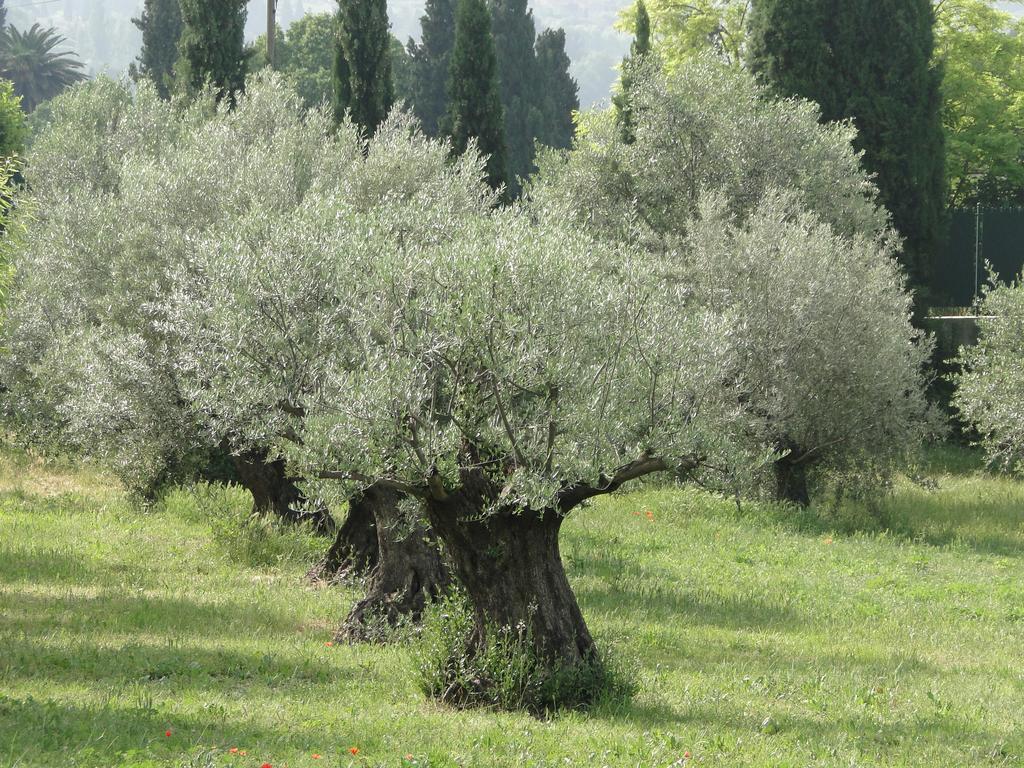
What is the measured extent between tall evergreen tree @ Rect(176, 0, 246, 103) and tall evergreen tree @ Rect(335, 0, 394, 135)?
296 centimetres

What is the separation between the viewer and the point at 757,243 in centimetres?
2258

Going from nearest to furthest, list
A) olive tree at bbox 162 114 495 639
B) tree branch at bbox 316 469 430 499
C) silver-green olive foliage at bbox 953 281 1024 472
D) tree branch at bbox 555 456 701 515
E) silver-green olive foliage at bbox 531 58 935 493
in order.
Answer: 1. tree branch at bbox 316 469 430 499
2. tree branch at bbox 555 456 701 515
3. olive tree at bbox 162 114 495 639
4. silver-green olive foliage at bbox 531 58 935 493
5. silver-green olive foliage at bbox 953 281 1024 472

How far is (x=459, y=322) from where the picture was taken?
10273 mm

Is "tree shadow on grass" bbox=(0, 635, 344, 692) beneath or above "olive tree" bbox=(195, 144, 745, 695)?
beneath

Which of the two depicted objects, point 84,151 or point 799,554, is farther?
point 84,151

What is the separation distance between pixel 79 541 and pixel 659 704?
1131cm

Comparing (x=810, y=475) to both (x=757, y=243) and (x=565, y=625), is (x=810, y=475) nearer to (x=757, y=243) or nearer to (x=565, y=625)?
(x=757, y=243)

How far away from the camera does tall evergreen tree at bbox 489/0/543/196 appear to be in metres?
58.6

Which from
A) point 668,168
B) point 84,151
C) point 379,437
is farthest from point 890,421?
point 84,151

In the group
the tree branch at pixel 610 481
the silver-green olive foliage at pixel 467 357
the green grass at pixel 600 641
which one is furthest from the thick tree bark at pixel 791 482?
the tree branch at pixel 610 481

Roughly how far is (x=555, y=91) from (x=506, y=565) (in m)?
57.6

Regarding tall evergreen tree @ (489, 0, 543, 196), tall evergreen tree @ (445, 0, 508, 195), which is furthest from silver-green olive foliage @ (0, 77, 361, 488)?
tall evergreen tree @ (489, 0, 543, 196)

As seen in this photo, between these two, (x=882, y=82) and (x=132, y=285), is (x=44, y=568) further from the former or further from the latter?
(x=882, y=82)

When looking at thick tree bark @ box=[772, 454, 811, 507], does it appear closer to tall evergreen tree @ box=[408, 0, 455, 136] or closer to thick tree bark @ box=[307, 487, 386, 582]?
thick tree bark @ box=[307, 487, 386, 582]
